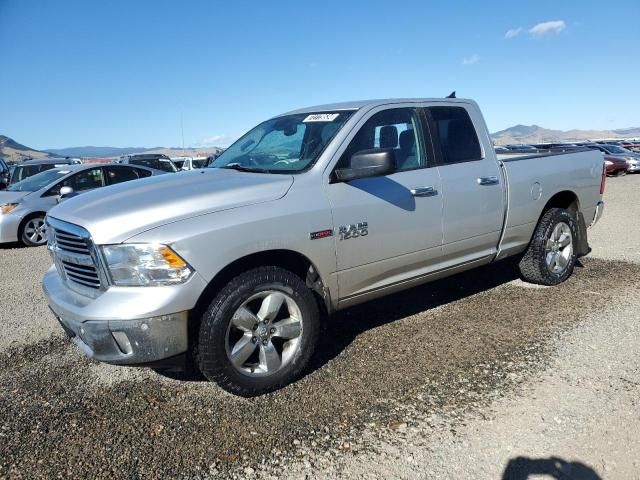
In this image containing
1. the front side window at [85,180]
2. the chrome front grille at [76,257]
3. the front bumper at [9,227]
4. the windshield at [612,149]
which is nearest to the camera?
the chrome front grille at [76,257]

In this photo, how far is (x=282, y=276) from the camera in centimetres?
329

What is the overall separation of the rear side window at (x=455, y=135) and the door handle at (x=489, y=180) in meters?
0.20

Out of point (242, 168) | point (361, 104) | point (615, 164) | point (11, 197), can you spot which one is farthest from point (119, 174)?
point (615, 164)

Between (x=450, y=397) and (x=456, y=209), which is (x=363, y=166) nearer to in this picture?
(x=456, y=209)

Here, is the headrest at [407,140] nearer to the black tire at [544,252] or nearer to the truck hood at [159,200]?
the truck hood at [159,200]

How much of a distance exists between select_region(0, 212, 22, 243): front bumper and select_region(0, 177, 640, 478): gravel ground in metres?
5.18

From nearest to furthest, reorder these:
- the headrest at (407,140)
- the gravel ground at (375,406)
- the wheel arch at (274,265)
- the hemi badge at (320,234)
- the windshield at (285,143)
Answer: the gravel ground at (375,406) < the wheel arch at (274,265) < the hemi badge at (320,234) < the windshield at (285,143) < the headrest at (407,140)

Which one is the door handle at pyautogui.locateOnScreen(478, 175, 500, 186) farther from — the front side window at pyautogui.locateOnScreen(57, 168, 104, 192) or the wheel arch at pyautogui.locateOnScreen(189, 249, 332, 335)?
the front side window at pyautogui.locateOnScreen(57, 168, 104, 192)

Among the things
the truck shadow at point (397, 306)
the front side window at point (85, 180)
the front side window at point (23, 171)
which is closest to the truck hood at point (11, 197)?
the front side window at point (85, 180)

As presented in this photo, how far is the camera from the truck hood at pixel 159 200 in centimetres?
292

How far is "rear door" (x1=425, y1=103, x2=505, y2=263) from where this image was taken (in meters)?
4.21

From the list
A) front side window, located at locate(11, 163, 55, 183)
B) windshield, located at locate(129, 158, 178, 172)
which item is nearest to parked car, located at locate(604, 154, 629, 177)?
windshield, located at locate(129, 158, 178, 172)

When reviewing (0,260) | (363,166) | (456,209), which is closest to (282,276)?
(363,166)

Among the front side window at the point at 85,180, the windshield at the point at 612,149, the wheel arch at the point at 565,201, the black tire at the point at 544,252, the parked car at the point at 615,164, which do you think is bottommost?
the parked car at the point at 615,164
